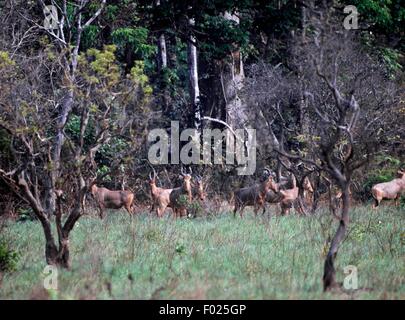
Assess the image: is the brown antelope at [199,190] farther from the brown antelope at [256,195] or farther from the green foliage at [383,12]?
the green foliage at [383,12]

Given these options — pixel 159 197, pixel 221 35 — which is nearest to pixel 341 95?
pixel 159 197

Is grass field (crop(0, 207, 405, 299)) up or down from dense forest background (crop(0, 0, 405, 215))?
down

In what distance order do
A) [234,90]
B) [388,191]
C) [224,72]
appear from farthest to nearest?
[224,72] < [234,90] < [388,191]

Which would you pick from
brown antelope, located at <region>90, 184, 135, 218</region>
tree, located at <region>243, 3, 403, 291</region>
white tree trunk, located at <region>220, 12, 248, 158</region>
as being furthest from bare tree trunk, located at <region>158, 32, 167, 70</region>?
brown antelope, located at <region>90, 184, 135, 218</region>

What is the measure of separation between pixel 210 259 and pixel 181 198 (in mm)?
8022

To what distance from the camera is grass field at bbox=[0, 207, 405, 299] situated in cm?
Result: 1095

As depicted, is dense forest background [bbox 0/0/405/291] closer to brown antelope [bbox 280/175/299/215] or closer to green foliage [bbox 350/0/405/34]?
green foliage [bbox 350/0/405/34]

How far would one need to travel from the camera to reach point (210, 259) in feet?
44.9

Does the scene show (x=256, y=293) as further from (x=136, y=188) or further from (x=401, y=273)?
(x=136, y=188)

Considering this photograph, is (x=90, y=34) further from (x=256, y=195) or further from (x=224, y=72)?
(x=256, y=195)

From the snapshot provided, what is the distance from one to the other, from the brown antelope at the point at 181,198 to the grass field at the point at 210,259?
1.97 m

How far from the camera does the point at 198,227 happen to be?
1802 cm

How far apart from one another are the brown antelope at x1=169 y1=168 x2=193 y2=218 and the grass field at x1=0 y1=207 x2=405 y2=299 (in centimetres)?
197
